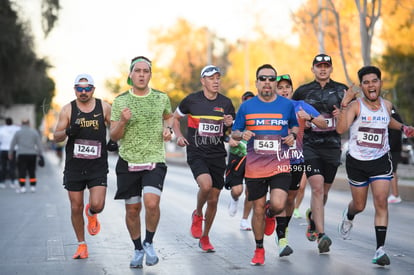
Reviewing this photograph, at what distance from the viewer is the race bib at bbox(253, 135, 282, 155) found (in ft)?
27.7

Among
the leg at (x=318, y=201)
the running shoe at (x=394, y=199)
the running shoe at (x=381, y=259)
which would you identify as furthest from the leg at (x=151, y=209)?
the running shoe at (x=394, y=199)

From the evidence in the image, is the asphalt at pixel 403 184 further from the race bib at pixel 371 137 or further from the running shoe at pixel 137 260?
the running shoe at pixel 137 260

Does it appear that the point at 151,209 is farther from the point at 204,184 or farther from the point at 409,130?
Result: the point at 409,130

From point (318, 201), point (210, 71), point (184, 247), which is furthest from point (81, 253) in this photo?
point (318, 201)

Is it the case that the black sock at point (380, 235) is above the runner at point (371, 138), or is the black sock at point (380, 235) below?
below

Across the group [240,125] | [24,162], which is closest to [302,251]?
[240,125]

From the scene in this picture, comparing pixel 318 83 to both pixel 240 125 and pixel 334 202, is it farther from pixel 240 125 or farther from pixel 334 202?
pixel 334 202

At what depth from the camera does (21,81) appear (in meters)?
40.1

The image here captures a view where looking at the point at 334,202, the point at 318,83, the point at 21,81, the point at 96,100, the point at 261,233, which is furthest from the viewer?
the point at 21,81

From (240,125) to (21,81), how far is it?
32981 millimetres

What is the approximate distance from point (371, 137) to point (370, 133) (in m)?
0.04

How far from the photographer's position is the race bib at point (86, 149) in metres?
8.98

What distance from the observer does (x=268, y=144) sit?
8.44 meters

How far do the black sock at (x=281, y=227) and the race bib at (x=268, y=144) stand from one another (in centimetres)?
93
